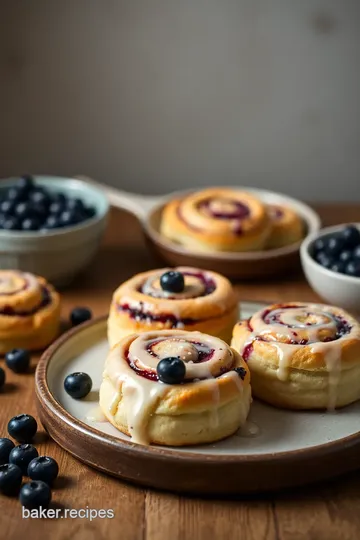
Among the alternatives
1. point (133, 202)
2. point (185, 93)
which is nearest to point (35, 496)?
point (133, 202)

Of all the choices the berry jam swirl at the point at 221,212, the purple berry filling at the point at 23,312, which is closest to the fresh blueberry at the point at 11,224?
the purple berry filling at the point at 23,312

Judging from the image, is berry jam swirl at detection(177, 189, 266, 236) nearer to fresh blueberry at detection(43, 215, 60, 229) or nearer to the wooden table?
fresh blueberry at detection(43, 215, 60, 229)

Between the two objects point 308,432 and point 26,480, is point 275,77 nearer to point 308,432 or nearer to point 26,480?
point 308,432

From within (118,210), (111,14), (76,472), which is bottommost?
(118,210)

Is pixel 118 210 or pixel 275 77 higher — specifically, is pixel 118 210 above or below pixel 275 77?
below

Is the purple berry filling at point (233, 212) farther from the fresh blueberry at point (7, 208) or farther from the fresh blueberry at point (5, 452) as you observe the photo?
the fresh blueberry at point (5, 452)

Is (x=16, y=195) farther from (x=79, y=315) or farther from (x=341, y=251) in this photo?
(x=341, y=251)

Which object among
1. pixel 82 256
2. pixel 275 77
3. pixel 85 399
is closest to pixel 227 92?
pixel 275 77
